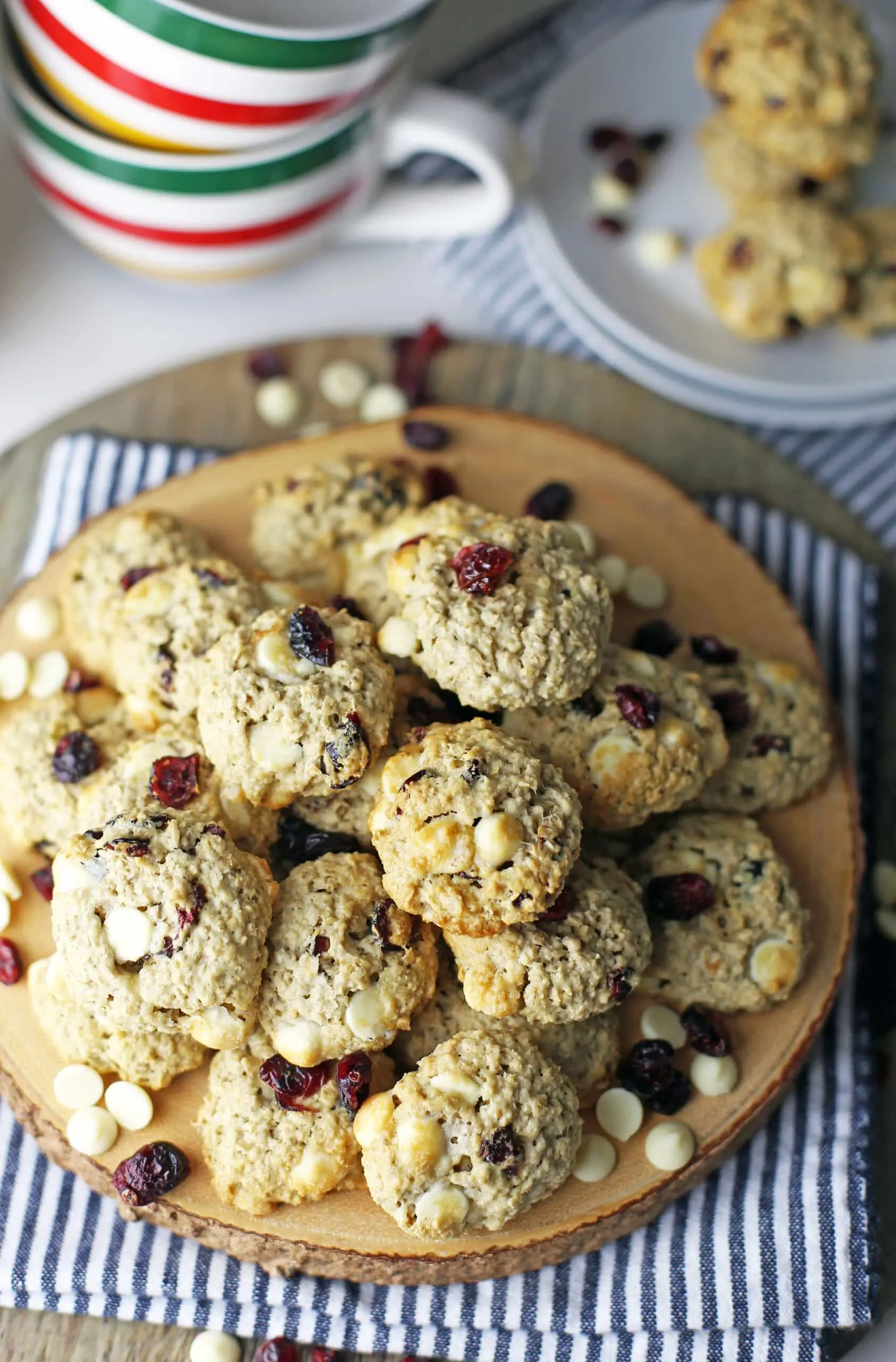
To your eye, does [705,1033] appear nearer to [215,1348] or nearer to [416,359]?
[215,1348]

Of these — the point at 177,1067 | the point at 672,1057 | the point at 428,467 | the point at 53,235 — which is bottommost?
the point at 672,1057

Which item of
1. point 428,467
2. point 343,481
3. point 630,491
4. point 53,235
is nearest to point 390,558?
point 343,481

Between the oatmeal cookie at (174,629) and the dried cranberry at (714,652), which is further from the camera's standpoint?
the dried cranberry at (714,652)

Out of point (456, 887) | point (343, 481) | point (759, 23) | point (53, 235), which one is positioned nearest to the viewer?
point (456, 887)

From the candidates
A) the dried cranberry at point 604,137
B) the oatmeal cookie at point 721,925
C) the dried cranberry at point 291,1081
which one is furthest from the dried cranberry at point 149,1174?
the dried cranberry at point 604,137

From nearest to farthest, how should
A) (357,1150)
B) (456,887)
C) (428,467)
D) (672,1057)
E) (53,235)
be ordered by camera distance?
(456,887), (357,1150), (672,1057), (428,467), (53,235)

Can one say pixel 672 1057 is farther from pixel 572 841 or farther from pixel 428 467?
pixel 428 467

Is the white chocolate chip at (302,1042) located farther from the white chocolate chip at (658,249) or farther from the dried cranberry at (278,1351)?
the white chocolate chip at (658,249)
